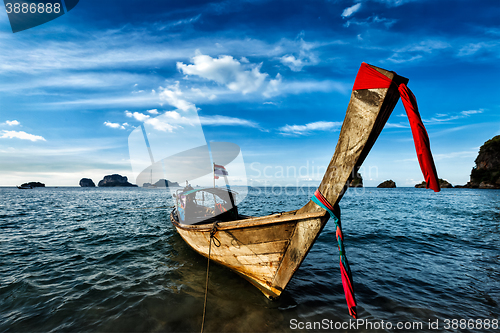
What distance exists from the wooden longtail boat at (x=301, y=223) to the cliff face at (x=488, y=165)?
11318 cm

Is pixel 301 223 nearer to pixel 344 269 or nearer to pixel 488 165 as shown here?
pixel 344 269

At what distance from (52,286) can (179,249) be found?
440 cm

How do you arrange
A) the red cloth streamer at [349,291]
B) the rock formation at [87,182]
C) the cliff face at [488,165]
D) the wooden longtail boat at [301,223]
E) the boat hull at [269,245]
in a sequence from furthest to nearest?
the rock formation at [87,182], the cliff face at [488,165], the boat hull at [269,245], the red cloth streamer at [349,291], the wooden longtail boat at [301,223]

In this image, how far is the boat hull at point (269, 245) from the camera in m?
4.11

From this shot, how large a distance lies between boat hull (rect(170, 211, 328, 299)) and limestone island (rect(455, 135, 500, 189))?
11318 centimetres

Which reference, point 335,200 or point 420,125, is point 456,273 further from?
point 420,125

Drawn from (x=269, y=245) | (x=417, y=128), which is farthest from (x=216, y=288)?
(x=417, y=128)

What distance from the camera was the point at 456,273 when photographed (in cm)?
686

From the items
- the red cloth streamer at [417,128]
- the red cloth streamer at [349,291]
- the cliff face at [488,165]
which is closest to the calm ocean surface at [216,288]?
the red cloth streamer at [349,291]

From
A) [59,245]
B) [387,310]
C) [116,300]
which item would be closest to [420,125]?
[387,310]

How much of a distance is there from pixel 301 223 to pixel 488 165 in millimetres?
119620

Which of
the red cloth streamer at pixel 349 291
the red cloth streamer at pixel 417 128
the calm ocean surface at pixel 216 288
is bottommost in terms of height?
the calm ocean surface at pixel 216 288

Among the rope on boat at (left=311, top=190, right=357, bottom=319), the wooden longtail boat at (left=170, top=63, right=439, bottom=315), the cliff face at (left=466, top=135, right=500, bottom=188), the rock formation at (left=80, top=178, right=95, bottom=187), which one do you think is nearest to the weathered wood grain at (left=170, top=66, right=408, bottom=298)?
the wooden longtail boat at (left=170, top=63, right=439, bottom=315)

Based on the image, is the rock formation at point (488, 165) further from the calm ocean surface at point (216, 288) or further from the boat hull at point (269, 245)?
the boat hull at point (269, 245)
